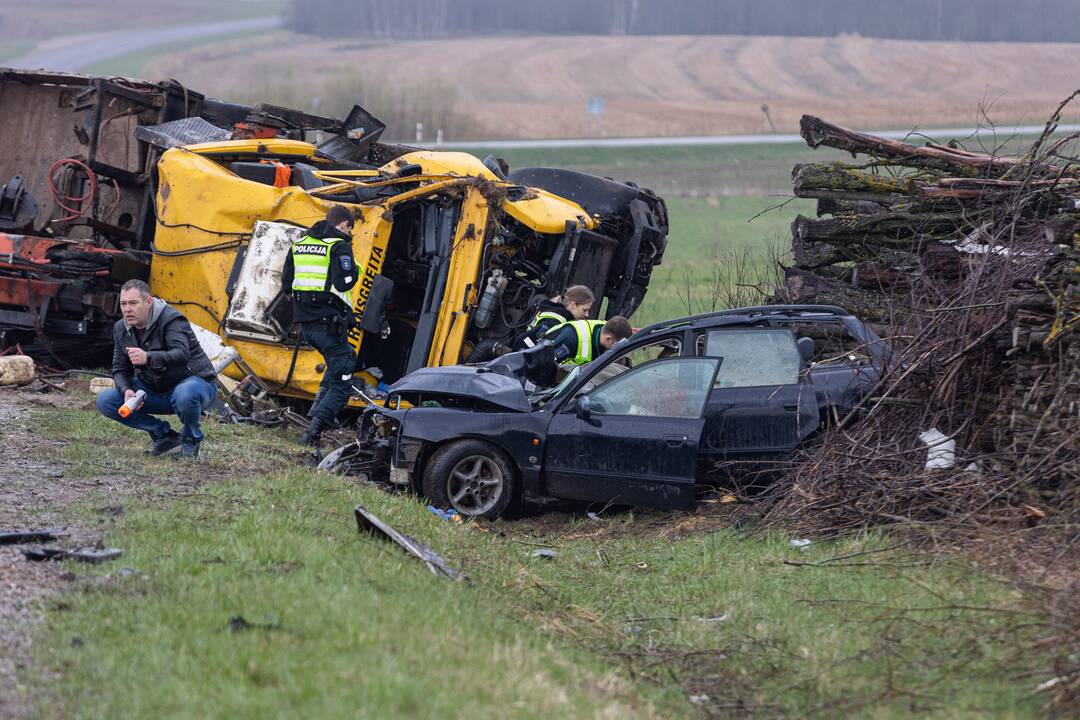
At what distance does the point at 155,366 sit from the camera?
8.93m

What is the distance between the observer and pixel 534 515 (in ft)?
31.2

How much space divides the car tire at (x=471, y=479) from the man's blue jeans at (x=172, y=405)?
1675 millimetres

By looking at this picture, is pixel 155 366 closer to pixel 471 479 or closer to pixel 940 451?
pixel 471 479

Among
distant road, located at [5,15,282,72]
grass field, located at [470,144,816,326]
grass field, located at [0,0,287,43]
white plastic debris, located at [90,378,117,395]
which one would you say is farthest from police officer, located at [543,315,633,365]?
grass field, located at [0,0,287,43]

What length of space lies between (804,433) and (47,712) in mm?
5531

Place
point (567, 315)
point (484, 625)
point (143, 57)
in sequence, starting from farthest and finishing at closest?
point (143, 57) → point (567, 315) → point (484, 625)

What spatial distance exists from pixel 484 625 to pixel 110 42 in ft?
268

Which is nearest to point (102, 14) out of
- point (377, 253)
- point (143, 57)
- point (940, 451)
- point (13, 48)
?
point (13, 48)

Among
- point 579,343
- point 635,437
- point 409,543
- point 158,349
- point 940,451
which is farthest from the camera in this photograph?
point 579,343

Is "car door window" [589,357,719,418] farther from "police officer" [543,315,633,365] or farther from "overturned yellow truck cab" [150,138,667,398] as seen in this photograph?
"overturned yellow truck cab" [150,138,667,398]

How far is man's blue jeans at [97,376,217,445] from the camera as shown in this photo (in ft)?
29.9

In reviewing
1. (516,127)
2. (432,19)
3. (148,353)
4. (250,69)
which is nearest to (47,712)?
(148,353)

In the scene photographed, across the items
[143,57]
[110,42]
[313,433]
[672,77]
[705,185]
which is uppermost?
[110,42]

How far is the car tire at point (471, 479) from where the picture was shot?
361 inches
